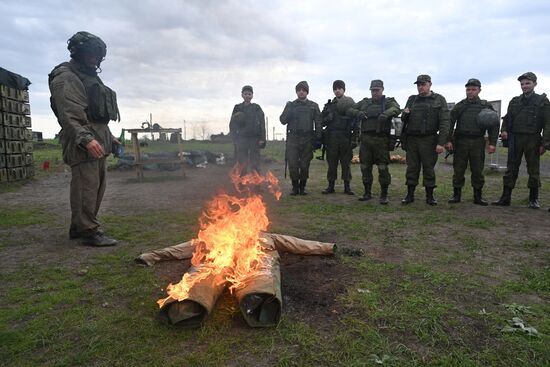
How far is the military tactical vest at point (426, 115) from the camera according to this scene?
7867mm

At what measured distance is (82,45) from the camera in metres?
5.05

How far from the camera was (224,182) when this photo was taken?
12.4 metres

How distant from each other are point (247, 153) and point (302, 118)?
1794 mm

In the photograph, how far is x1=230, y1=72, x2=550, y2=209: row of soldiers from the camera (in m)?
7.72

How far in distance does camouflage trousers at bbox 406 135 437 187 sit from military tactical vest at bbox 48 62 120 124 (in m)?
6.01

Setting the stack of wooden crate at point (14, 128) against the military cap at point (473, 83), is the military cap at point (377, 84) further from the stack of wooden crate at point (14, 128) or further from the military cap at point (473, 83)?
the stack of wooden crate at point (14, 128)

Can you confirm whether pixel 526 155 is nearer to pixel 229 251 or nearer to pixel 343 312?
pixel 343 312

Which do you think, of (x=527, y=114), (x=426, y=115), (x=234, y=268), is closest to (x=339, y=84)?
(x=426, y=115)

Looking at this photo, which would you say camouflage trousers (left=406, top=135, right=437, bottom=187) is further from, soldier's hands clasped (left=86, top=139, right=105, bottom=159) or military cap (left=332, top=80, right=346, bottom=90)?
soldier's hands clasped (left=86, top=139, right=105, bottom=159)

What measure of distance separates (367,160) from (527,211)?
3.27 metres

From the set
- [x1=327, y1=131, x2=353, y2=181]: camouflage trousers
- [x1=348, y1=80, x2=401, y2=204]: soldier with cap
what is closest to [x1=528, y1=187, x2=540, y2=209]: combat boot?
[x1=348, y1=80, x2=401, y2=204]: soldier with cap

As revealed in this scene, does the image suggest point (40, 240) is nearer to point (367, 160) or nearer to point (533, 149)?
point (367, 160)

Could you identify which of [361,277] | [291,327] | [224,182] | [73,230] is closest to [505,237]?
[361,277]

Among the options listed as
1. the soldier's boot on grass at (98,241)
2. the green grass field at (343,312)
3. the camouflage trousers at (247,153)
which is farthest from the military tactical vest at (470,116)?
the soldier's boot on grass at (98,241)
